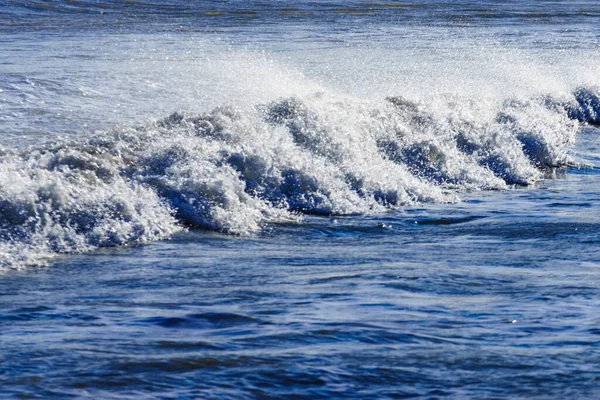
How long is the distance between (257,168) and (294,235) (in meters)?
1.55

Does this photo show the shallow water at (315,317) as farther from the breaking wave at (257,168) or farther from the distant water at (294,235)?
the breaking wave at (257,168)

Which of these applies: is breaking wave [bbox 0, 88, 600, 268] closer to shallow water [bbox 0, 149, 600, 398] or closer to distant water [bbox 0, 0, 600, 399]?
distant water [bbox 0, 0, 600, 399]

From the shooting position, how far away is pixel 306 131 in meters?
11.0

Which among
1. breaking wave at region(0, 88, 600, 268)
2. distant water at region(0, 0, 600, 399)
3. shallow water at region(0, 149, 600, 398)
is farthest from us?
breaking wave at region(0, 88, 600, 268)

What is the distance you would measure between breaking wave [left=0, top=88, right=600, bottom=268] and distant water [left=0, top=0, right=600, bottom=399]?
0.02m

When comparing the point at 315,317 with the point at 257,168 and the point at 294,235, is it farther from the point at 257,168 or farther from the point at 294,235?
the point at 257,168

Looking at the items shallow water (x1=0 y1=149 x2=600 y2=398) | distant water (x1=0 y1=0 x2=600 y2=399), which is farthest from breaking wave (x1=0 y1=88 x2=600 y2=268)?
shallow water (x1=0 y1=149 x2=600 y2=398)

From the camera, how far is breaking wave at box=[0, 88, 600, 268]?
302 inches

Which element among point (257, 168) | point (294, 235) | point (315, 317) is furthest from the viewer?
point (257, 168)

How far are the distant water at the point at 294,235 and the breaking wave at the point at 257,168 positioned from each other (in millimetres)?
25

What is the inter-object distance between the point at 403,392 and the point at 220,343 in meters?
0.98

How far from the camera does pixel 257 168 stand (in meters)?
9.57

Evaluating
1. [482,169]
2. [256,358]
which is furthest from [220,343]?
[482,169]

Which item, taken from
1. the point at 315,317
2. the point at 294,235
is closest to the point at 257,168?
the point at 294,235
